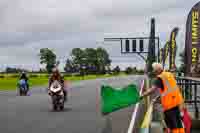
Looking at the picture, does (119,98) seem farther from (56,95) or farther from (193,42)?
(56,95)

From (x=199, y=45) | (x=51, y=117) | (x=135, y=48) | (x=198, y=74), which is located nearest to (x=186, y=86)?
(x=198, y=74)

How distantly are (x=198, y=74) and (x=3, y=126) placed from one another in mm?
6958

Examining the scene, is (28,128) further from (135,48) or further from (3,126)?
(135,48)

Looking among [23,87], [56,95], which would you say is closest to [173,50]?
[56,95]

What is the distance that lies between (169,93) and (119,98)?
1.47 meters

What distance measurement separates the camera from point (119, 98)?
1116cm

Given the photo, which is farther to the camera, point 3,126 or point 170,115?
point 3,126

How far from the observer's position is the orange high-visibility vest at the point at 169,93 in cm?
1002

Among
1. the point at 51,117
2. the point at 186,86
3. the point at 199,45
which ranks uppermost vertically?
the point at 199,45

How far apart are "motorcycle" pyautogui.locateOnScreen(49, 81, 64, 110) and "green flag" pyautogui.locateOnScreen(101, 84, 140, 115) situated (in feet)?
25.6

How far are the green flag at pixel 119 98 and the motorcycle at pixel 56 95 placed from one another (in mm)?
7805

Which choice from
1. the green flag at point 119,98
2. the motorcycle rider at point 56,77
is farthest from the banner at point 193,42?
the green flag at point 119,98

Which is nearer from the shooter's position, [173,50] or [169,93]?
[169,93]

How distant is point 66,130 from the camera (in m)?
13.3
